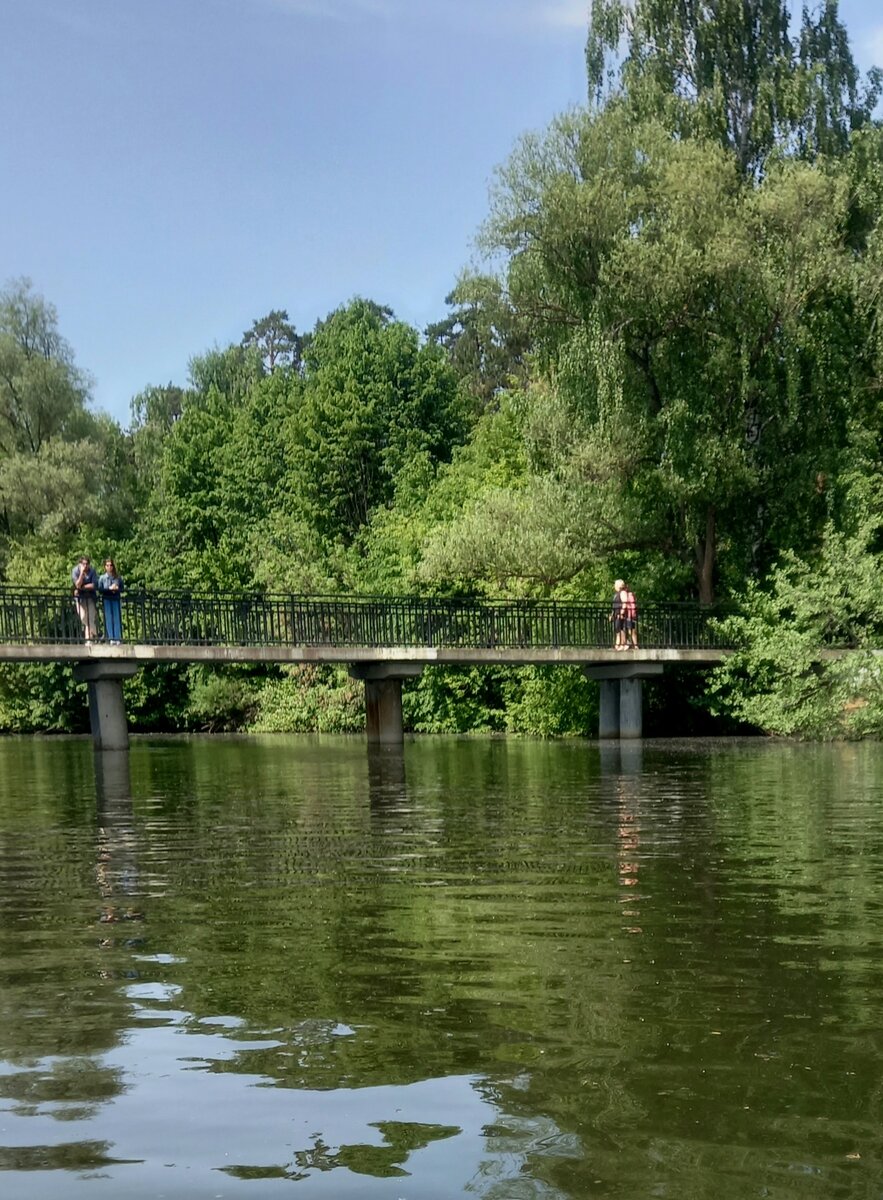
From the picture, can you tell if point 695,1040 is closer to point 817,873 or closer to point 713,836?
point 817,873

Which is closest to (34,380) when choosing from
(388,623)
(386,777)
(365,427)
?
(365,427)

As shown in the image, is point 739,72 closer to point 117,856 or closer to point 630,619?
point 630,619

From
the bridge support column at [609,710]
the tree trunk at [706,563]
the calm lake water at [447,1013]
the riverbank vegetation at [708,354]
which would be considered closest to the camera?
the calm lake water at [447,1013]

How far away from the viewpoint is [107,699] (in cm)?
3067

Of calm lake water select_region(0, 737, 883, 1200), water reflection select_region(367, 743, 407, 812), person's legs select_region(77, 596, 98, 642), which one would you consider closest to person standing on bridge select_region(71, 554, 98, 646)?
person's legs select_region(77, 596, 98, 642)

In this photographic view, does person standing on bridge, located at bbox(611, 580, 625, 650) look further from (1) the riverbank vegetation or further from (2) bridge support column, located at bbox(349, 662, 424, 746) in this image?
(2) bridge support column, located at bbox(349, 662, 424, 746)

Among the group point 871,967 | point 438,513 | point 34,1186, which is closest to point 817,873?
point 871,967

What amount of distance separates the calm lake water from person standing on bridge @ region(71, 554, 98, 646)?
Result: 1746 centimetres

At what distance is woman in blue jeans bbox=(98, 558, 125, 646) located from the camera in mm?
29672

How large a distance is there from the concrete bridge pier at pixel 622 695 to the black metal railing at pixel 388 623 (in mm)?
646

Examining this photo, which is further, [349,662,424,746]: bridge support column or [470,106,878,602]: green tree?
[349,662,424,746]: bridge support column

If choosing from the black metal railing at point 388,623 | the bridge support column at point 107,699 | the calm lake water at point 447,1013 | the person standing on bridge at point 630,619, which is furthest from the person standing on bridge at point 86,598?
the calm lake water at point 447,1013

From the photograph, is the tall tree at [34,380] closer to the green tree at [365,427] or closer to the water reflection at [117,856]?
the green tree at [365,427]

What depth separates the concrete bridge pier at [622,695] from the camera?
1304 inches
